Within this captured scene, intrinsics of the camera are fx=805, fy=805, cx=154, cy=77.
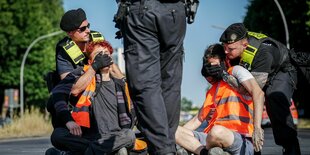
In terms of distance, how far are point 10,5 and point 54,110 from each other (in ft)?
161

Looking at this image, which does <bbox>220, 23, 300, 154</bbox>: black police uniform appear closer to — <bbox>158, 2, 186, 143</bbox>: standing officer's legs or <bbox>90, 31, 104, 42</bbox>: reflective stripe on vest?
<bbox>90, 31, 104, 42</bbox>: reflective stripe on vest

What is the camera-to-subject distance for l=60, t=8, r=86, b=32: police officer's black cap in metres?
8.19

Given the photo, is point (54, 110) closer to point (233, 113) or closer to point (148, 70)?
point (233, 113)

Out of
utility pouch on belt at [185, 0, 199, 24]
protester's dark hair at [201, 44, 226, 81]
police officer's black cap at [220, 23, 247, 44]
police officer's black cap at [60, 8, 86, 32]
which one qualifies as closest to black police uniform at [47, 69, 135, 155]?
police officer's black cap at [60, 8, 86, 32]

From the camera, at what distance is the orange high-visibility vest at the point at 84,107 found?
783cm

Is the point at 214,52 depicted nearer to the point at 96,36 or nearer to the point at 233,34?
the point at 233,34

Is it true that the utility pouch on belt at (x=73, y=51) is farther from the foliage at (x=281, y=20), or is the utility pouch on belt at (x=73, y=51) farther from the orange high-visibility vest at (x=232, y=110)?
the foliage at (x=281, y=20)

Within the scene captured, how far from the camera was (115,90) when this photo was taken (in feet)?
25.9

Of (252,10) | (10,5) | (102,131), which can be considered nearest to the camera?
(102,131)

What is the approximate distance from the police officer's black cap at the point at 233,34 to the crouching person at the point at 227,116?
23cm

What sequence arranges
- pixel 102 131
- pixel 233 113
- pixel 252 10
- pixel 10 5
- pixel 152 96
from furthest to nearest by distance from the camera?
pixel 10 5, pixel 252 10, pixel 102 131, pixel 233 113, pixel 152 96

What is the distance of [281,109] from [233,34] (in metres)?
1.12

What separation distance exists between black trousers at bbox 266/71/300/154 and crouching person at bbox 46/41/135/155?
4.79 ft

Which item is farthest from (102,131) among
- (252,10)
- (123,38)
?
(252,10)
